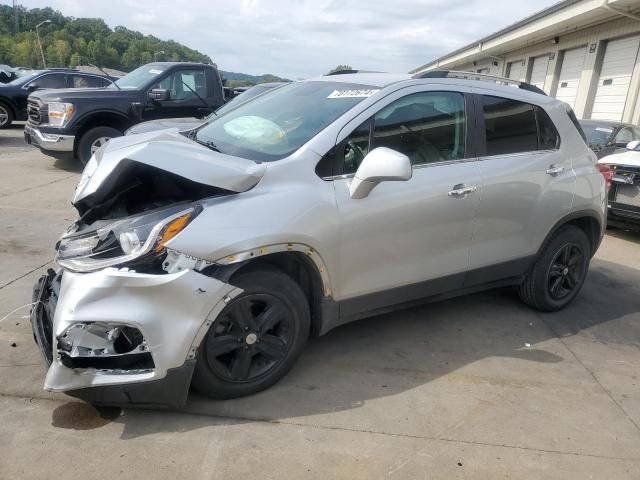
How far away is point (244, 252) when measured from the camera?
264cm

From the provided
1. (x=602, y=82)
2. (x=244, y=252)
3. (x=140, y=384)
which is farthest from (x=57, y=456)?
(x=602, y=82)

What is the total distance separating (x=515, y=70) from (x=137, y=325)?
2285 centimetres

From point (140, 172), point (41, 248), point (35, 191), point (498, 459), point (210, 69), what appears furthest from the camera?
point (210, 69)

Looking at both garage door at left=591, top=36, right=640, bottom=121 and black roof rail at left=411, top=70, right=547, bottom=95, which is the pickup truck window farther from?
garage door at left=591, top=36, right=640, bottom=121

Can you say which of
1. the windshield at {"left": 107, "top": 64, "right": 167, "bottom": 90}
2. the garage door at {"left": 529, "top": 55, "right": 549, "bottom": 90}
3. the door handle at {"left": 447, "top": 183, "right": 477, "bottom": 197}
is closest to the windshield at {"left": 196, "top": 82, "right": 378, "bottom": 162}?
the door handle at {"left": 447, "top": 183, "right": 477, "bottom": 197}

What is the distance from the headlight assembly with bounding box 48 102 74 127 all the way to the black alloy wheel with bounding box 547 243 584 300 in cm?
790

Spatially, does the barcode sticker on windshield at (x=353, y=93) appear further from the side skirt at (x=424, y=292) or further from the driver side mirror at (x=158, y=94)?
the driver side mirror at (x=158, y=94)

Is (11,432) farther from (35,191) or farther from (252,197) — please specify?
(35,191)

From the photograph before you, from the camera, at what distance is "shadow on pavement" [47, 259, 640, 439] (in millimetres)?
2820

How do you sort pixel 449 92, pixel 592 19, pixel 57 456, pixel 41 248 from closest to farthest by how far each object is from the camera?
pixel 57 456 < pixel 449 92 < pixel 41 248 < pixel 592 19

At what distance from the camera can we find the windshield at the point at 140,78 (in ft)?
31.4

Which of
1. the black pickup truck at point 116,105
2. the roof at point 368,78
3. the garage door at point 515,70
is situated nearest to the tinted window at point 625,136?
the roof at point 368,78

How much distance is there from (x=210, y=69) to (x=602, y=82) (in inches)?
424

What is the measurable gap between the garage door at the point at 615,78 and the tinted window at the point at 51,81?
14479 millimetres
